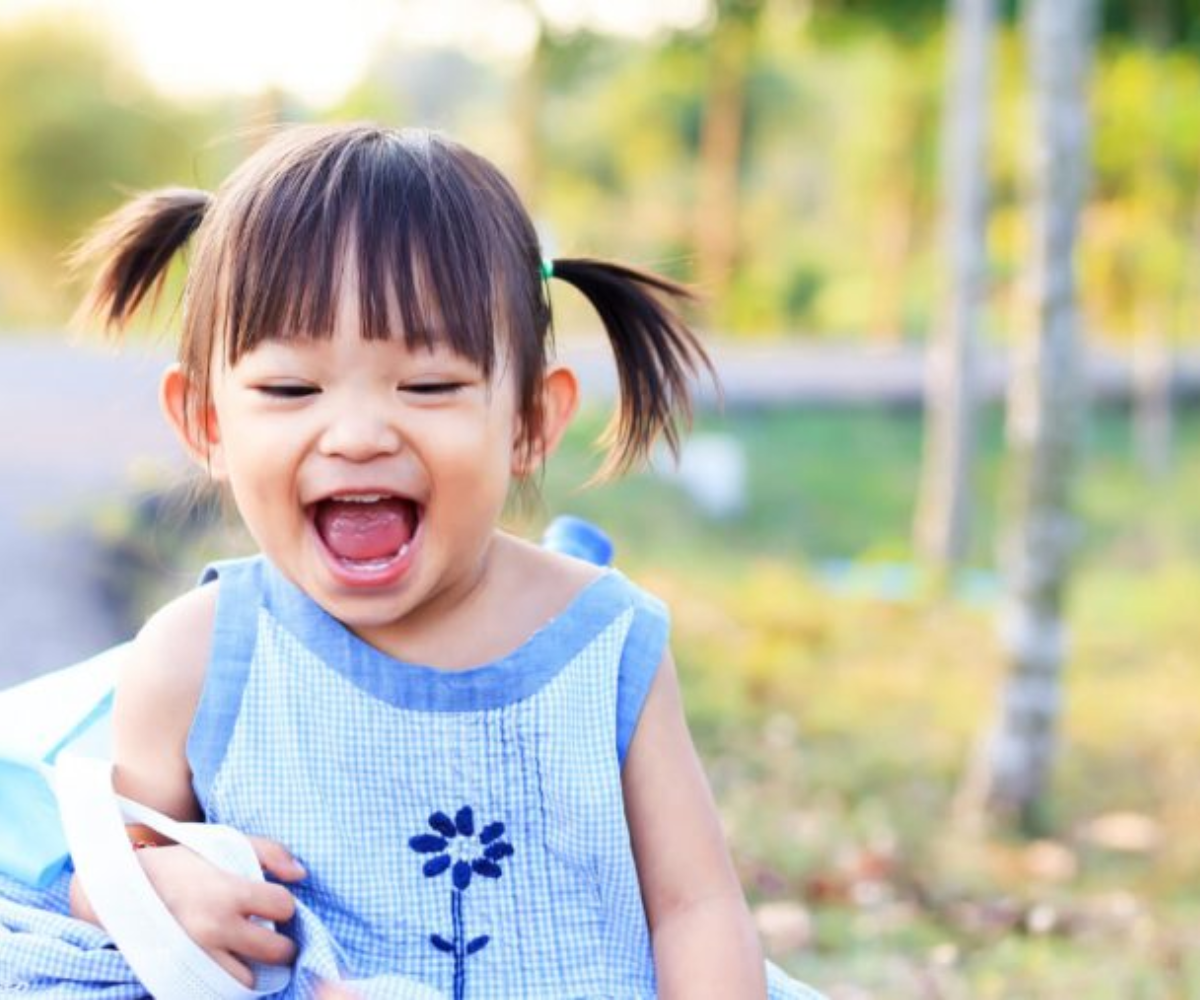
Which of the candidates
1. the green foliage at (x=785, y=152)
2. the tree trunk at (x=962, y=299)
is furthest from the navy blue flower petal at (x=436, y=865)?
the green foliage at (x=785, y=152)

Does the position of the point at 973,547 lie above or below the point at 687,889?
below

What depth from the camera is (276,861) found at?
1.76 metres

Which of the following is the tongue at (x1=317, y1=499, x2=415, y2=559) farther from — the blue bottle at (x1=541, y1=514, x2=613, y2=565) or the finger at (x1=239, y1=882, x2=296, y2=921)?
the blue bottle at (x1=541, y1=514, x2=613, y2=565)

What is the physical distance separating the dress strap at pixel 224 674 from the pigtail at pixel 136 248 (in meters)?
0.35

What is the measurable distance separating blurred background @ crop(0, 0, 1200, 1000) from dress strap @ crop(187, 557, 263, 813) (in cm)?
31

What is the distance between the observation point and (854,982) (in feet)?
10.7

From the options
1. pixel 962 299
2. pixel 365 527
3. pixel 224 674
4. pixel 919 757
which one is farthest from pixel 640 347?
pixel 962 299

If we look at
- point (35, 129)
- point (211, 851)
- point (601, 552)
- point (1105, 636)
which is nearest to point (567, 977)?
point (211, 851)

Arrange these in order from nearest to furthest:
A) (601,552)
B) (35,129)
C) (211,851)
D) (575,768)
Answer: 1. (211,851)
2. (575,768)
3. (601,552)
4. (35,129)

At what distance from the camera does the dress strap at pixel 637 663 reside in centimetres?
187

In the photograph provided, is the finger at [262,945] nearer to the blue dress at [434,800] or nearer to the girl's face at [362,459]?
the blue dress at [434,800]

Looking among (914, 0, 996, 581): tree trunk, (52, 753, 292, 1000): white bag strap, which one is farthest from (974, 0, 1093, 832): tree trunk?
(914, 0, 996, 581): tree trunk

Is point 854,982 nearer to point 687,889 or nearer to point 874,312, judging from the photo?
point 687,889

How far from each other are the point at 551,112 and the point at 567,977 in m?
21.8
